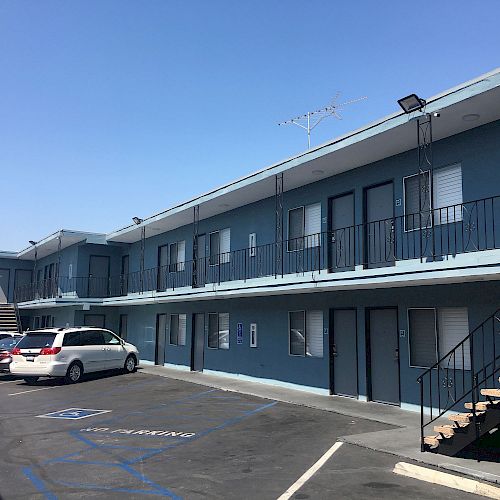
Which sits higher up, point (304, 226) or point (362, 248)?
point (304, 226)

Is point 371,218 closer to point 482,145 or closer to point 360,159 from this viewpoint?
point 360,159

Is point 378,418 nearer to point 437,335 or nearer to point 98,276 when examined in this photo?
point 437,335

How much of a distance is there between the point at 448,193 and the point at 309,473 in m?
7.02

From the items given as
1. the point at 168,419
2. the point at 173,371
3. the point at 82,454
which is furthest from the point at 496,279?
the point at 173,371

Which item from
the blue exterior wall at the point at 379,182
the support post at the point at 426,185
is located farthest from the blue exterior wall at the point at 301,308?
the blue exterior wall at the point at 379,182

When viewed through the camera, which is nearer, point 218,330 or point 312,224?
point 312,224

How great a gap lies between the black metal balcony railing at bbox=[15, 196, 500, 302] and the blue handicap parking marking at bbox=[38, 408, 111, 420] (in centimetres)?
592

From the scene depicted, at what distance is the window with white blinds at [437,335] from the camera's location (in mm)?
11227

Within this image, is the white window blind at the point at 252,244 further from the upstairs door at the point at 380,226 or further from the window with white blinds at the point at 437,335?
the window with white blinds at the point at 437,335

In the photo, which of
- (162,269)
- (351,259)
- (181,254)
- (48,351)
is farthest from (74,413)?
(162,269)

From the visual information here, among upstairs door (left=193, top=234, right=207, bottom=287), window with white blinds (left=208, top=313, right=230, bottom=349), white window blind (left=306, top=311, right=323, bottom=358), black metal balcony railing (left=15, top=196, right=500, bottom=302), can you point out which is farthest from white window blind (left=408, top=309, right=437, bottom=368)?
upstairs door (left=193, top=234, right=207, bottom=287)

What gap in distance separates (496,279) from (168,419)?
24.2ft

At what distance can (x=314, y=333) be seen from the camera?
15.1 metres

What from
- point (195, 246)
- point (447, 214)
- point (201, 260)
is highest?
point (195, 246)
